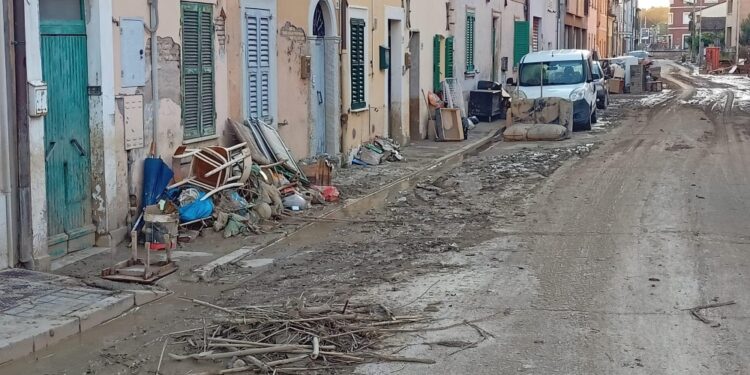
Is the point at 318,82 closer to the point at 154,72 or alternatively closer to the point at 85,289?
the point at 154,72

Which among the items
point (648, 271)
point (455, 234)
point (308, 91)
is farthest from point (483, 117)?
point (648, 271)

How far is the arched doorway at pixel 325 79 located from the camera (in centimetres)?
1495

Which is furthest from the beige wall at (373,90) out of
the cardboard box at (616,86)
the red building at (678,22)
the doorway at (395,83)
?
the red building at (678,22)

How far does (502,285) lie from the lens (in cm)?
777

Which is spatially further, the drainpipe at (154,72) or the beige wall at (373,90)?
the beige wall at (373,90)

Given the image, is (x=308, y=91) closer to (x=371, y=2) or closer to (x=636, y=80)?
(x=371, y=2)

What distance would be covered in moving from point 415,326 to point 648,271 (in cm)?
261

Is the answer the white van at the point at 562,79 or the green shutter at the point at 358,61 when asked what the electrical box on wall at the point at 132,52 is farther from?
the white van at the point at 562,79

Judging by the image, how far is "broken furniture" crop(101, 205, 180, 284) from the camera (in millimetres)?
7883

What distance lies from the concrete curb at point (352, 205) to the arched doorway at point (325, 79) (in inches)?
57.3

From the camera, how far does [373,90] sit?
17.5m

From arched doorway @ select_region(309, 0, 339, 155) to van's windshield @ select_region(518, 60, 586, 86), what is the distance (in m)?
8.94

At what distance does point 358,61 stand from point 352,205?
4983 millimetres

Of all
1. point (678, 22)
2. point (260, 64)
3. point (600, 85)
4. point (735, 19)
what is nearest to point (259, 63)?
point (260, 64)
